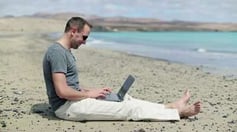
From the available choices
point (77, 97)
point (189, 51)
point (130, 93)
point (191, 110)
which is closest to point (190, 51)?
point (189, 51)

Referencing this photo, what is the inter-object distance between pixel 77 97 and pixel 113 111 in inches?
22.3

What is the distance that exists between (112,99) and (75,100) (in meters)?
0.59

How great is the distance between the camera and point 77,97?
731cm

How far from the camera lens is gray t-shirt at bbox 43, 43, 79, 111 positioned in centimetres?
718

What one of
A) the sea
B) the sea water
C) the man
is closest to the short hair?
the man

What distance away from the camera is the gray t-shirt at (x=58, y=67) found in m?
7.18

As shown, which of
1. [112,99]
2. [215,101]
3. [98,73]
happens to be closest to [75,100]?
[112,99]

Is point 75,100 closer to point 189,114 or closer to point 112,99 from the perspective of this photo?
point 112,99

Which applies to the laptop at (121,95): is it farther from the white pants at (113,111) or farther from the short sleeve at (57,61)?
the short sleeve at (57,61)

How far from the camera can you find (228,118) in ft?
27.0

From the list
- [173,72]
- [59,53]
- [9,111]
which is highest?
[59,53]

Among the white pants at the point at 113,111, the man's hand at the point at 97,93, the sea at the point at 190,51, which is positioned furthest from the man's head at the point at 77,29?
the sea at the point at 190,51

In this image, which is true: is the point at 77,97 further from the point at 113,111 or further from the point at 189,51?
the point at 189,51

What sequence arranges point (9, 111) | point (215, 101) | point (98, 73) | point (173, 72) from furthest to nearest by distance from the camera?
point (173, 72) < point (98, 73) < point (215, 101) < point (9, 111)
